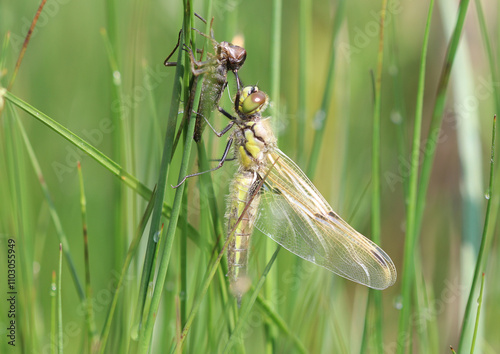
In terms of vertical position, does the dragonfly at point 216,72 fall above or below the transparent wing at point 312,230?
above

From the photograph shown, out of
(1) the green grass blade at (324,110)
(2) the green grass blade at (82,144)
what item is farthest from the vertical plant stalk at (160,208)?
(1) the green grass blade at (324,110)

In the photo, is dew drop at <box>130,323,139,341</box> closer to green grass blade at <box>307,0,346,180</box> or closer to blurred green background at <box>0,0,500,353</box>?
blurred green background at <box>0,0,500,353</box>

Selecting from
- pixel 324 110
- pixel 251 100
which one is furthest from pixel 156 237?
pixel 324 110

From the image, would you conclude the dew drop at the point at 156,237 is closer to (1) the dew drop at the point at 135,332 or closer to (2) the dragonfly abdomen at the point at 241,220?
(1) the dew drop at the point at 135,332

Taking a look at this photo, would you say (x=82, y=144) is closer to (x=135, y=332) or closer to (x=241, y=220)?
(x=135, y=332)

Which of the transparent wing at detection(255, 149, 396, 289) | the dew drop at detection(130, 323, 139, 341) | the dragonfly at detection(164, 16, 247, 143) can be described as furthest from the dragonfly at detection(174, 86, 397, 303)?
the dew drop at detection(130, 323, 139, 341)

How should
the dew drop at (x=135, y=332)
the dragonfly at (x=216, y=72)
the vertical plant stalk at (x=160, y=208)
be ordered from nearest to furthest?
the vertical plant stalk at (x=160, y=208) < the dew drop at (x=135, y=332) < the dragonfly at (x=216, y=72)

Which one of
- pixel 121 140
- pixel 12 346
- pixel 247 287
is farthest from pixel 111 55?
pixel 12 346

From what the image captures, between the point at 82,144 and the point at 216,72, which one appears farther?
the point at 216,72
